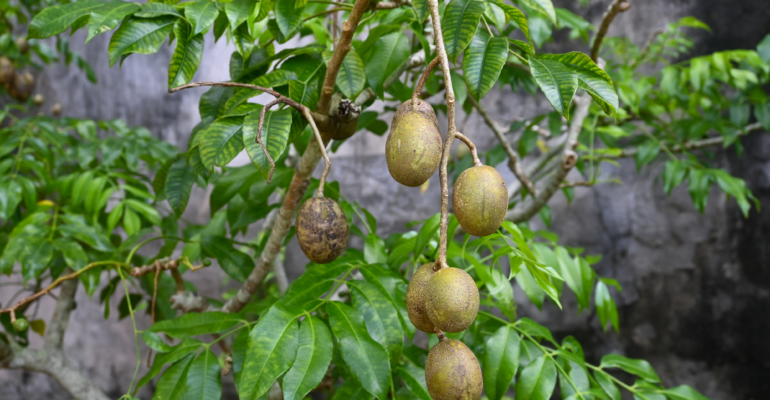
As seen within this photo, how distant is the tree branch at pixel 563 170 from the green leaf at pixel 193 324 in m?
0.71

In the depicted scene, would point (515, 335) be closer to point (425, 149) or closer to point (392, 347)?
point (392, 347)

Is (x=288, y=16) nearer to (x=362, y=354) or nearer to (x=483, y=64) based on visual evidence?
(x=483, y=64)

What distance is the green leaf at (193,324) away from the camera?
0.68m

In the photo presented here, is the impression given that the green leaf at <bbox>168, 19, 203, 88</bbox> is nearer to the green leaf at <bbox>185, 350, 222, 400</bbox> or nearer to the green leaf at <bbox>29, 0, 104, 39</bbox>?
the green leaf at <bbox>29, 0, 104, 39</bbox>

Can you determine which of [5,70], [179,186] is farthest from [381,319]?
[5,70]

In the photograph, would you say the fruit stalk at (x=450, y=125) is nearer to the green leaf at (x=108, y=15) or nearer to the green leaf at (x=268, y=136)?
the green leaf at (x=268, y=136)

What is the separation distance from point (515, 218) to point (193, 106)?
191cm

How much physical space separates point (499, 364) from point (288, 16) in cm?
54

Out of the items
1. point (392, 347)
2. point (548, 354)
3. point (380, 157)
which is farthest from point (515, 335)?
point (380, 157)

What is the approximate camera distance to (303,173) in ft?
2.09

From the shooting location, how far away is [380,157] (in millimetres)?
2262

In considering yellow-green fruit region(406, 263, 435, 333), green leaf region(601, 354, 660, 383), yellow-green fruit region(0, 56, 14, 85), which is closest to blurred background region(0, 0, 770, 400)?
yellow-green fruit region(0, 56, 14, 85)

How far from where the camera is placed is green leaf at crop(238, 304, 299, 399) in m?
0.47

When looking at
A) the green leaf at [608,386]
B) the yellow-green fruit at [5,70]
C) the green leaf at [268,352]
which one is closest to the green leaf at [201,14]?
the green leaf at [268,352]
